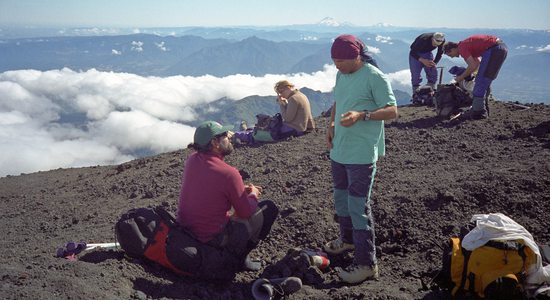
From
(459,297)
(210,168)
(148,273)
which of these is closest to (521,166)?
(459,297)

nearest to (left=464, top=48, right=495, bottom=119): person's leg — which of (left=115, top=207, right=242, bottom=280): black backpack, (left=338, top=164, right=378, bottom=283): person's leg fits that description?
(left=338, top=164, right=378, bottom=283): person's leg

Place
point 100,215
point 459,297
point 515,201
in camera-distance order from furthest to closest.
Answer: point 100,215 < point 515,201 < point 459,297

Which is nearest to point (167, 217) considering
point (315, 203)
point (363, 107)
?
point (363, 107)

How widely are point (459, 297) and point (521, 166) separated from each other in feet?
13.6

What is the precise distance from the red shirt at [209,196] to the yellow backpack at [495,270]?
230cm

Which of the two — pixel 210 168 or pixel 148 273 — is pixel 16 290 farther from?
pixel 210 168

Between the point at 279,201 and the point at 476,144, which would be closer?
the point at 279,201

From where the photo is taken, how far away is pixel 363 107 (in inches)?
161

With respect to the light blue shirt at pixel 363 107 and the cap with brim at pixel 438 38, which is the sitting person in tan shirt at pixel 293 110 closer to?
the cap with brim at pixel 438 38

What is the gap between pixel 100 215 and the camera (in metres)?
7.95

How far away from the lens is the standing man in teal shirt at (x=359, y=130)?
392 cm

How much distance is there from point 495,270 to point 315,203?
343cm

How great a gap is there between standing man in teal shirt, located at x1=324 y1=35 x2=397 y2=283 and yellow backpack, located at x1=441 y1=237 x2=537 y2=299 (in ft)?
3.18

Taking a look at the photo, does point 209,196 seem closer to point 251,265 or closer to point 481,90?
point 251,265
